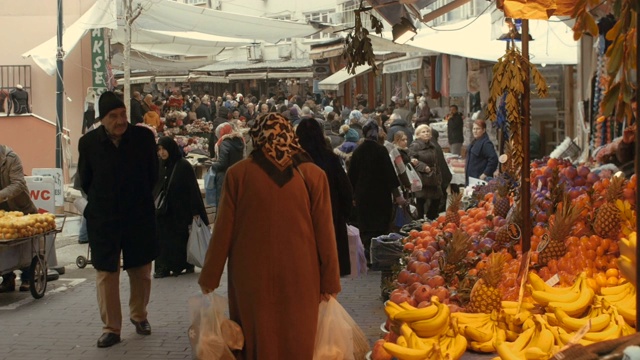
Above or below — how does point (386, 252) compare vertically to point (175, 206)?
below

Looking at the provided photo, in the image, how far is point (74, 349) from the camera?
8062mm

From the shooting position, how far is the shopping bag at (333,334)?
5.75 meters

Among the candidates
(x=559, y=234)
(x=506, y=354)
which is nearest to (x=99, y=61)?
(x=559, y=234)

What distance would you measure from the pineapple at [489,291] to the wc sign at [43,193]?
26.4 ft

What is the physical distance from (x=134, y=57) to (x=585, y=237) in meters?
21.5

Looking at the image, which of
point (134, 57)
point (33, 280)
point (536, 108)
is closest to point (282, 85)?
point (134, 57)

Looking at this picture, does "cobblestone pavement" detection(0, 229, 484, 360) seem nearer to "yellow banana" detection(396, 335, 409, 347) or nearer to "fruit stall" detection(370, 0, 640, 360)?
"fruit stall" detection(370, 0, 640, 360)

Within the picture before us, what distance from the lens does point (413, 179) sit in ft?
42.0

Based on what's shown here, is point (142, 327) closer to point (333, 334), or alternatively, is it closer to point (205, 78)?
point (333, 334)

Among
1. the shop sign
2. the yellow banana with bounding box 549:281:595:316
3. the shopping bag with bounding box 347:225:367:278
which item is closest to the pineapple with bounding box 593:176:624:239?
the yellow banana with bounding box 549:281:595:316

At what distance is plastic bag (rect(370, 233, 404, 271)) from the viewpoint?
904 centimetres

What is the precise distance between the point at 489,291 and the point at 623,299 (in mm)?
754

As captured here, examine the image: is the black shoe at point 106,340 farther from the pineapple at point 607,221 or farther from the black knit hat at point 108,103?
the pineapple at point 607,221

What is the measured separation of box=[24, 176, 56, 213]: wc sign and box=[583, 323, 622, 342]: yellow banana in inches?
360
